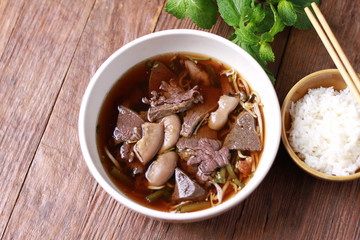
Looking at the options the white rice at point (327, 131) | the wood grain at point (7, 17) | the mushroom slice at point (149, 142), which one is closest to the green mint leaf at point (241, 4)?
the white rice at point (327, 131)

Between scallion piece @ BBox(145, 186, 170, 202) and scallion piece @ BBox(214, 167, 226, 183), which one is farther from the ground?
scallion piece @ BBox(214, 167, 226, 183)

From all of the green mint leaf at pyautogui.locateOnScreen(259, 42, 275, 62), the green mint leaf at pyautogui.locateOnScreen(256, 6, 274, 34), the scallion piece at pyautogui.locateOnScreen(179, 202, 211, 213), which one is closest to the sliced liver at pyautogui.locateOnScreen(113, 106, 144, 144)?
the scallion piece at pyautogui.locateOnScreen(179, 202, 211, 213)

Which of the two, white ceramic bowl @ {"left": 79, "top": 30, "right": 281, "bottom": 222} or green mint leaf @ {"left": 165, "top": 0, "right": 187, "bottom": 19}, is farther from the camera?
green mint leaf @ {"left": 165, "top": 0, "right": 187, "bottom": 19}

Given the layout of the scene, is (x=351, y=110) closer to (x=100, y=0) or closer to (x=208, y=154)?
(x=208, y=154)

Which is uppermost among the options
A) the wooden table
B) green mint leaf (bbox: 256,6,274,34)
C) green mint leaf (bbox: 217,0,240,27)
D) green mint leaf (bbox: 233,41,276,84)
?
green mint leaf (bbox: 217,0,240,27)

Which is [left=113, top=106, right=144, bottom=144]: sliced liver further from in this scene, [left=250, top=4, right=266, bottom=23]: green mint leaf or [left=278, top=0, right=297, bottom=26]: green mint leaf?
[left=278, top=0, right=297, bottom=26]: green mint leaf

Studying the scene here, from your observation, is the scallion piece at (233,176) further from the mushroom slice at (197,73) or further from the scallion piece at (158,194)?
the mushroom slice at (197,73)

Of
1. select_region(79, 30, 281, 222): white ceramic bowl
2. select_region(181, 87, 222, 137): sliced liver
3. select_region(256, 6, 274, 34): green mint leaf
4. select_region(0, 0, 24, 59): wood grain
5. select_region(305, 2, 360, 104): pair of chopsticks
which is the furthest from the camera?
select_region(0, 0, 24, 59): wood grain
